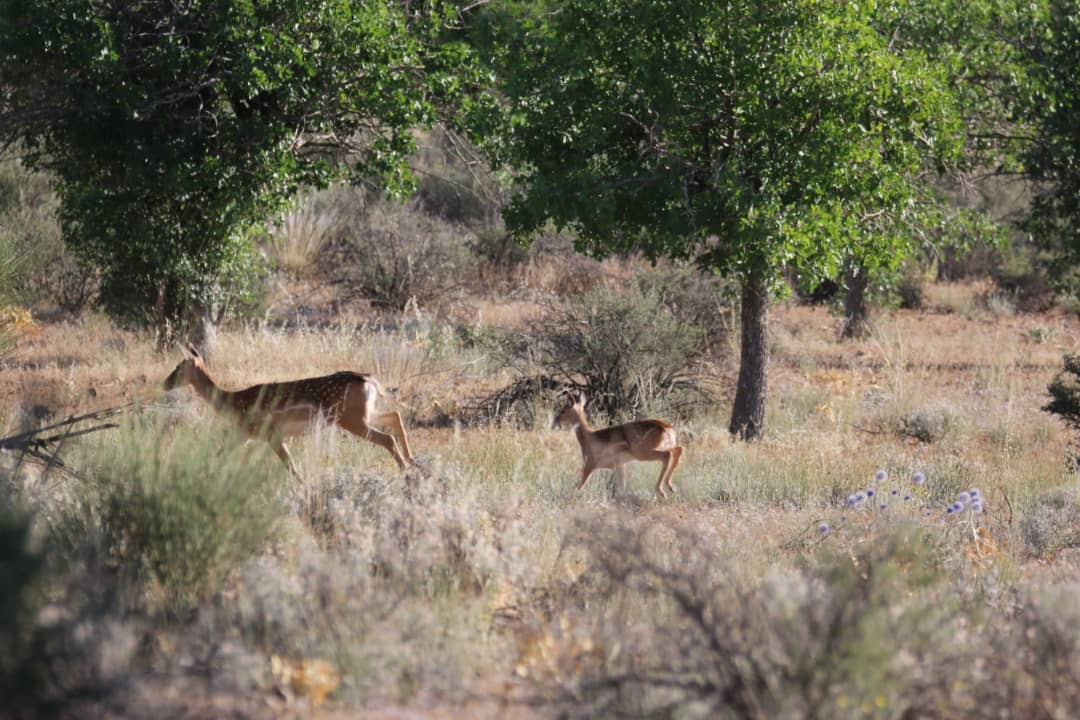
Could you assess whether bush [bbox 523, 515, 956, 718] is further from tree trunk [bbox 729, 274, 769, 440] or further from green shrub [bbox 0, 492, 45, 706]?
tree trunk [bbox 729, 274, 769, 440]

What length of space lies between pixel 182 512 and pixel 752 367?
8.36 metres

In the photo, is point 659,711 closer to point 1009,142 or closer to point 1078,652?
point 1078,652

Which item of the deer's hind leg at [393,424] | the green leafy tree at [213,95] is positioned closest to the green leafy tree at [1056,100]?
the green leafy tree at [213,95]

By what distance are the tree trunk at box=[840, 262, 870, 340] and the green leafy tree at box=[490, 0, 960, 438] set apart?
9662 millimetres

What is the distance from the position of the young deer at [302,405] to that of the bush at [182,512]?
221cm

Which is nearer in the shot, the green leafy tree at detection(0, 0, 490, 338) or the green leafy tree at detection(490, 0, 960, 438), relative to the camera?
the green leafy tree at detection(490, 0, 960, 438)

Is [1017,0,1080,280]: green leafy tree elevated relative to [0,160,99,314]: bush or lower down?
elevated

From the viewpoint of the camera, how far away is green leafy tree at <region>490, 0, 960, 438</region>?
34.1 feet

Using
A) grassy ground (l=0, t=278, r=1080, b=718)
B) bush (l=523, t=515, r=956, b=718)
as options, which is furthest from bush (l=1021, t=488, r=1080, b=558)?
bush (l=523, t=515, r=956, b=718)

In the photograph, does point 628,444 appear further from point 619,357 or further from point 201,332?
point 201,332

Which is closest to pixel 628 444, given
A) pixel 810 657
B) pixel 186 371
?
pixel 186 371

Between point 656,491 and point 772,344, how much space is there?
33.7 feet

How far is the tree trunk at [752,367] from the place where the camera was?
12.8m

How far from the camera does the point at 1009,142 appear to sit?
1398cm
